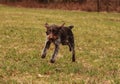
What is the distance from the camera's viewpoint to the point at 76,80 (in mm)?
10297

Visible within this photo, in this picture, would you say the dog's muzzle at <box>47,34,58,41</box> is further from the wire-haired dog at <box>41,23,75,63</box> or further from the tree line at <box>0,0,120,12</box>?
the tree line at <box>0,0,120,12</box>

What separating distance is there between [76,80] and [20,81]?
1.51 metres

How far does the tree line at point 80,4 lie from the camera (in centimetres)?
5741

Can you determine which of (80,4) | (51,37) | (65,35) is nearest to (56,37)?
(51,37)

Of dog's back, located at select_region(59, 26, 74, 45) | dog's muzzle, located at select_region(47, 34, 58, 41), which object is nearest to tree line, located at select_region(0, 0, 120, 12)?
dog's back, located at select_region(59, 26, 74, 45)

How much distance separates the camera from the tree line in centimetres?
5741

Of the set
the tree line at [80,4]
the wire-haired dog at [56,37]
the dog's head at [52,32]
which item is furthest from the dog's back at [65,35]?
the tree line at [80,4]

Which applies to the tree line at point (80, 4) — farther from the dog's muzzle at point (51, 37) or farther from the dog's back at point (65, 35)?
the dog's muzzle at point (51, 37)

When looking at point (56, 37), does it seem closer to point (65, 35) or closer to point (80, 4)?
point (65, 35)

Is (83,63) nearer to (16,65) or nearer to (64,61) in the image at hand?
(64,61)

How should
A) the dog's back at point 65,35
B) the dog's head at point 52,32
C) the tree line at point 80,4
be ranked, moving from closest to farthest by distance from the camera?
the dog's head at point 52,32 < the dog's back at point 65,35 < the tree line at point 80,4

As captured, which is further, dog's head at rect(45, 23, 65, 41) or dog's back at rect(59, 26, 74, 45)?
dog's back at rect(59, 26, 74, 45)

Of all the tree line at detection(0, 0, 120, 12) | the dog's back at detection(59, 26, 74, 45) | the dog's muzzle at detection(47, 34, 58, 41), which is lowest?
the tree line at detection(0, 0, 120, 12)

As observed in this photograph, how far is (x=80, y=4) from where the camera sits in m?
59.4
